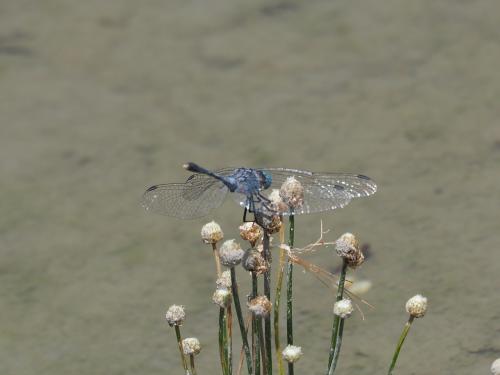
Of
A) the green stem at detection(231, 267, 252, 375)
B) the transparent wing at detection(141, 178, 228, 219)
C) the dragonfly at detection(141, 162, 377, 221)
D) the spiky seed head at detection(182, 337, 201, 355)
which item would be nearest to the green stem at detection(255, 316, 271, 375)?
the green stem at detection(231, 267, 252, 375)

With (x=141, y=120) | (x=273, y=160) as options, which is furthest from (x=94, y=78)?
(x=273, y=160)

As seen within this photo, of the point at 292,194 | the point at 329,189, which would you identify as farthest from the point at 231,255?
the point at 329,189

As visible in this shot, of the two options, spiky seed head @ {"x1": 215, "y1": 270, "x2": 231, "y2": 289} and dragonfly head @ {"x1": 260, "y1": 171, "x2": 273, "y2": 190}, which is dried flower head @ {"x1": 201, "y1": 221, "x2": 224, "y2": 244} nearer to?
spiky seed head @ {"x1": 215, "y1": 270, "x2": 231, "y2": 289}

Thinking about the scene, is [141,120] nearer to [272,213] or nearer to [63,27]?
[63,27]

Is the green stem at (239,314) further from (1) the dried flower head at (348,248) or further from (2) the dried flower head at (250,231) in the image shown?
(1) the dried flower head at (348,248)

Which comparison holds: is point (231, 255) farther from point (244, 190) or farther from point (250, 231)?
point (244, 190)

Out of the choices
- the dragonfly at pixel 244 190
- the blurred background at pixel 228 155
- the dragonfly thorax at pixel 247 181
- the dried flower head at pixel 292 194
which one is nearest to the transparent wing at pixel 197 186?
the dragonfly at pixel 244 190
